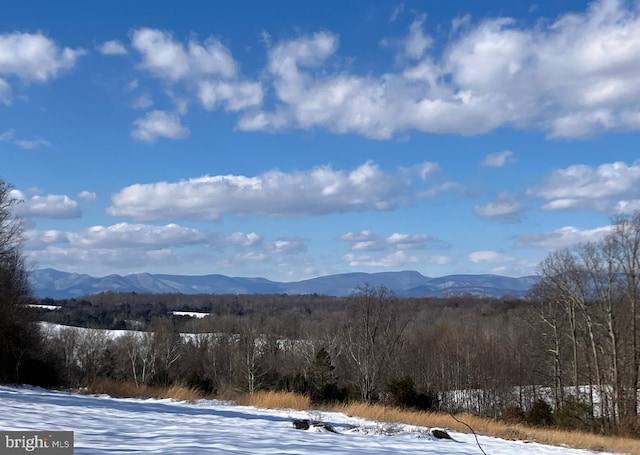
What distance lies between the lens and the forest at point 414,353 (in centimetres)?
2562

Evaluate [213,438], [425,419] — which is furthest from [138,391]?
[213,438]

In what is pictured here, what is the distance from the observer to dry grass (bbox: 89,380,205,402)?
18578 mm

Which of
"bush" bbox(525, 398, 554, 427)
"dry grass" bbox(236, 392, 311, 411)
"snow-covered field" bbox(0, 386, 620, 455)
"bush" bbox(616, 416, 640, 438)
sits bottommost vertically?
"bush" bbox(616, 416, 640, 438)

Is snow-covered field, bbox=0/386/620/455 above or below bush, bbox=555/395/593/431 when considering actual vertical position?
above

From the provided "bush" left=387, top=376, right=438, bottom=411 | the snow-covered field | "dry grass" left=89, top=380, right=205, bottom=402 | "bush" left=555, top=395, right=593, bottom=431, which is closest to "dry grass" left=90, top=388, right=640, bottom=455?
"dry grass" left=89, top=380, right=205, bottom=402

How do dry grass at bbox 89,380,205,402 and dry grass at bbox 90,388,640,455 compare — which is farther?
dry grass at bbox 89,380,205,402

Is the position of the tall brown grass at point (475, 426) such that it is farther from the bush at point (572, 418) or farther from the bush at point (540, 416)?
the bush at point (572, 418)

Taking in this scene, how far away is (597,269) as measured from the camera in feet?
109

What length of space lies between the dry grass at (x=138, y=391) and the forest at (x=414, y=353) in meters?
1.78

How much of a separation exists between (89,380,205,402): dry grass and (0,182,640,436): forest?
178 centimetres

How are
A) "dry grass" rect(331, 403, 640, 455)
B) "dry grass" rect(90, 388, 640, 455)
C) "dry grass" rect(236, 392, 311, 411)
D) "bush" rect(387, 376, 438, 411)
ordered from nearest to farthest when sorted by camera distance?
"dry grass" rect(331, 403, 640, 455) < "dry grass" rect(90, 388, 640, 455) < "dry grass" rect(236, 392, 311, 411) < "bush" rect(387, 376, 438, 411)

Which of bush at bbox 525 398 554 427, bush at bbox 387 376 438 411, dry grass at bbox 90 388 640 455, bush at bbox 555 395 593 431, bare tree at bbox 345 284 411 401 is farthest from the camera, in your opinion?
bare tree at bbox 345 284 411 401

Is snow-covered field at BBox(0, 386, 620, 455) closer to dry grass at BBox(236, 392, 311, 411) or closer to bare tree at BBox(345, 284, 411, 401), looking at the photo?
dry grass at BBox(236, 392, 311, 411)

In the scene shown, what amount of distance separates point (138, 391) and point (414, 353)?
135 ft
